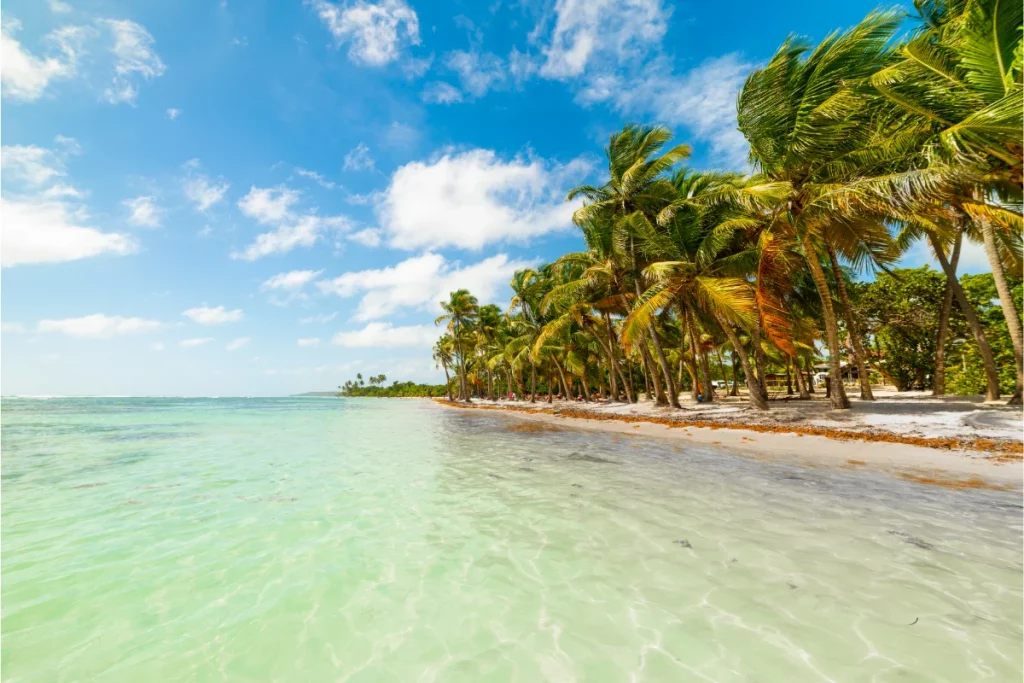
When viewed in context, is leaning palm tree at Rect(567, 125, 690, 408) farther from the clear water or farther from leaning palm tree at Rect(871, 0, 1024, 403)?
Answer: the clear water

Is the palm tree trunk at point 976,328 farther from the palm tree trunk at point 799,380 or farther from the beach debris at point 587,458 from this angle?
the beach debris at point 587,458

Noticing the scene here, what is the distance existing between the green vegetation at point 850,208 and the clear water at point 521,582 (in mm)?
8422

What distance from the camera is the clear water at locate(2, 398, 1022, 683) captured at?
8.75 feet

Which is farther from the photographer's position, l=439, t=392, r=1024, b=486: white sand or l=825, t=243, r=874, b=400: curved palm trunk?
l=825, t=243, r=874, b=400: curved palm trunk

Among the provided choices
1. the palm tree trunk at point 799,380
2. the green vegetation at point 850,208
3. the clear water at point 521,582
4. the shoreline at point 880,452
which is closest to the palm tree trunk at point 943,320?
the green vegetation at point 850,208

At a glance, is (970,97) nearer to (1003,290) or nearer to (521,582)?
(1003,290)

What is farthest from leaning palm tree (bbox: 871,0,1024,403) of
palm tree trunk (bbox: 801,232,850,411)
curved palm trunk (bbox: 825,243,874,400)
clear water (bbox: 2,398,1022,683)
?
clear water (bbox: 2,398,1022,683)

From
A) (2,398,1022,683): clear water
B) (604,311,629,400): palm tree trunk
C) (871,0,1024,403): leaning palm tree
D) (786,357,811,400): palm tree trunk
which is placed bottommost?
(2,398,1022,683): clear water

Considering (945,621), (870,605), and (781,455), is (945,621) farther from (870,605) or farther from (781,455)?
(781,455)

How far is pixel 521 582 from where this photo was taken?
3.71 meters

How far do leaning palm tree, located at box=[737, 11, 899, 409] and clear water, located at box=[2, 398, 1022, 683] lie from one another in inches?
368

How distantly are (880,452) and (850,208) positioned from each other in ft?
22.1

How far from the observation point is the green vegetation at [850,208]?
9.44 meters

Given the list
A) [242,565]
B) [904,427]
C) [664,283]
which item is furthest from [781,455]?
[242,565]
